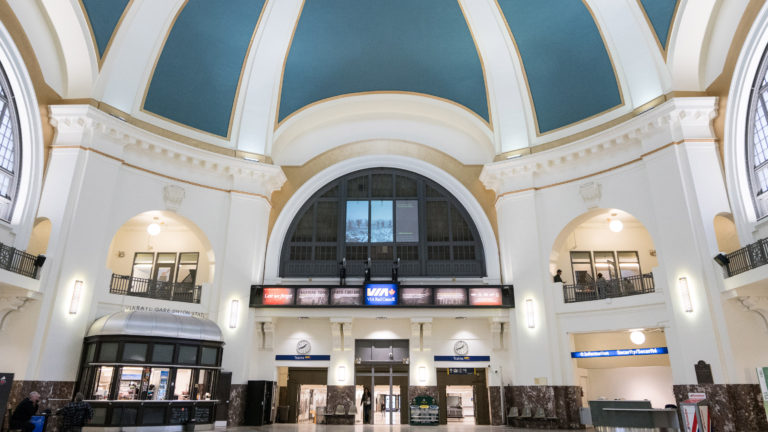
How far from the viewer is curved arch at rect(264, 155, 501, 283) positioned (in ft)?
65.1

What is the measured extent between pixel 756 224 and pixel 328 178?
15269 mm

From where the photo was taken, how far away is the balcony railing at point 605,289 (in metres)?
16.5

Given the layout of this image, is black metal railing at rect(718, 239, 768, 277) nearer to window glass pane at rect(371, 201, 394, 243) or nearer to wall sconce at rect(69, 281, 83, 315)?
window glass pane at rect(371, 201, 394, 243)

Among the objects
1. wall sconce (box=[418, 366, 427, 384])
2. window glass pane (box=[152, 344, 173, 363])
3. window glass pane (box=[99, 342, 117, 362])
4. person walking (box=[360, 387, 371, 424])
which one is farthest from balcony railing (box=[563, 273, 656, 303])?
window glass pane (box=[99, 342, 117, 362])

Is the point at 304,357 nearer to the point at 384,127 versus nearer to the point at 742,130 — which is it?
the point at 384,127

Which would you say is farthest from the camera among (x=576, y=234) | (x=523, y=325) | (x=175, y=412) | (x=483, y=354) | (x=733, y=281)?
(x=576, y=234)

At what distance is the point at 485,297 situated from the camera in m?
18.1

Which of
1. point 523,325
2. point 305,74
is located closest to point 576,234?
point 523,325

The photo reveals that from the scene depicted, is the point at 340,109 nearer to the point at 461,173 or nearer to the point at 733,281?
the point at 461,173

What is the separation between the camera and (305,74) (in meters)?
20.0

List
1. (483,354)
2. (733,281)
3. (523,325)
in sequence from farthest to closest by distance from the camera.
A: (483,354) < (523,325) < (733,281)

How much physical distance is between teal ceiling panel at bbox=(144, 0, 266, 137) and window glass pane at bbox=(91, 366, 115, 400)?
8946mm

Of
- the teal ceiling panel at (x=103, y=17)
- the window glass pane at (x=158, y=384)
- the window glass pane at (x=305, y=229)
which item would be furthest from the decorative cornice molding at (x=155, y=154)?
the window glass pane at (x=158, y=384)

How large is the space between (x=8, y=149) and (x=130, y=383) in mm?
7573
